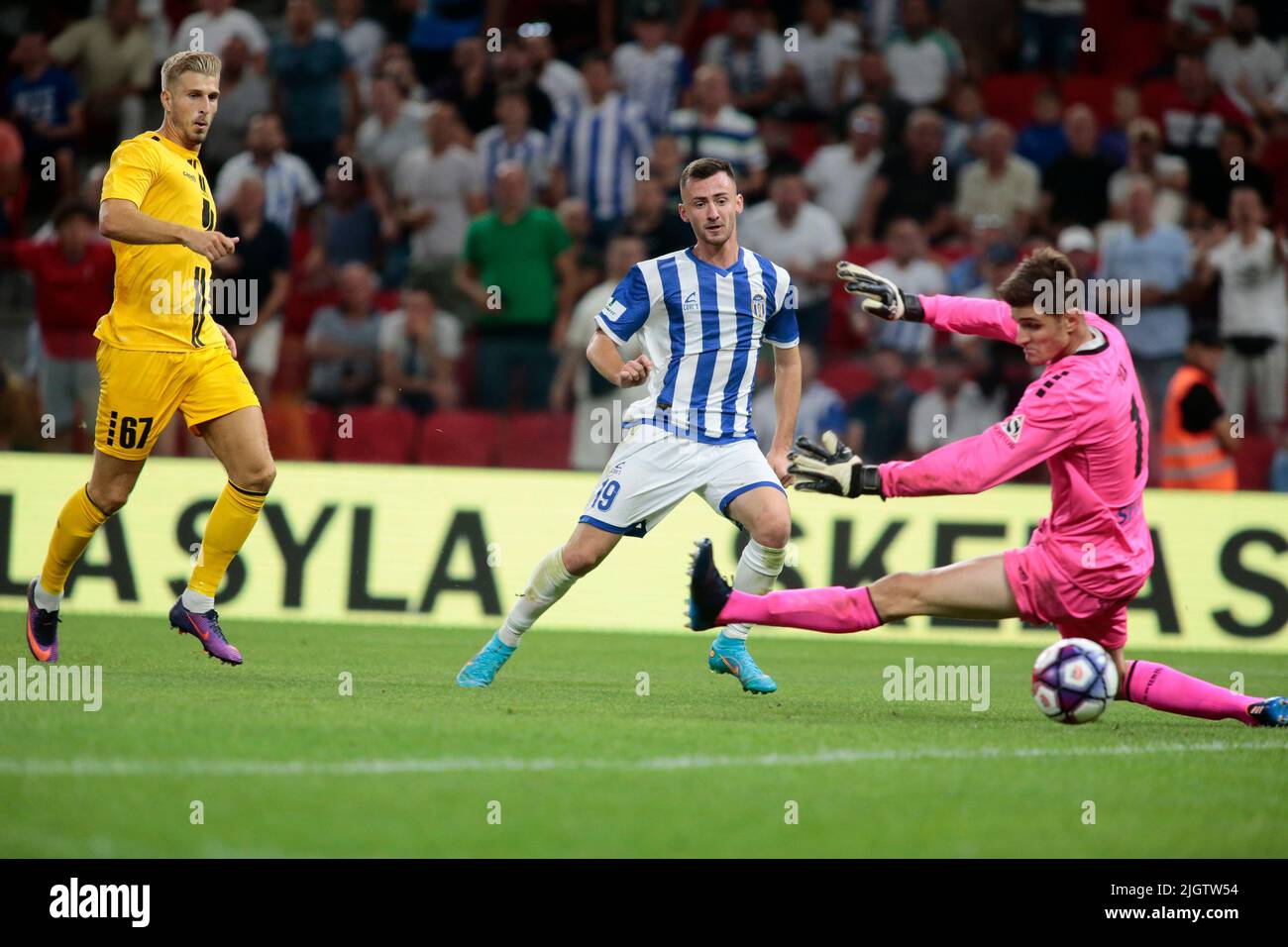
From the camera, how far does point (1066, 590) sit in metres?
6.87

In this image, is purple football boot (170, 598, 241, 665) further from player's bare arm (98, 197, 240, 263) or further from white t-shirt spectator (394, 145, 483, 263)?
white t-shirt spectator (394, 145, 483, 263)

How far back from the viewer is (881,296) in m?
7.31

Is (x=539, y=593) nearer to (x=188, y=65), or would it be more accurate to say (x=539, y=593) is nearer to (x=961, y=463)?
(x=961, y=463)

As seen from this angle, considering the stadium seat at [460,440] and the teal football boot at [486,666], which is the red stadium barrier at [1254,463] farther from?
the teal football boot at [486,666]

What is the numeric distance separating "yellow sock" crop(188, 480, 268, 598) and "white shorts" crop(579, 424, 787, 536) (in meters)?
1.65

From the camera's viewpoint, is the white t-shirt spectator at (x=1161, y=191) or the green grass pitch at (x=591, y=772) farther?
the white t-shirt spectator at (x=1161, y=191)

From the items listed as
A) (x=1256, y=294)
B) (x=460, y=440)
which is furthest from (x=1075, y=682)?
(x=1256, y=294)

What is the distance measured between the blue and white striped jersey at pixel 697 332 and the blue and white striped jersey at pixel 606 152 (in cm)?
699

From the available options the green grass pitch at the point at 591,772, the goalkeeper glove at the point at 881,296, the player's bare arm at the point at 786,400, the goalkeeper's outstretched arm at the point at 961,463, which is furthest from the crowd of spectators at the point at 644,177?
the goalkeeper's outstretched arm at the point at 961,463

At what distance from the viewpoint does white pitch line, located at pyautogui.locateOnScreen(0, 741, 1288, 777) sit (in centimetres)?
533

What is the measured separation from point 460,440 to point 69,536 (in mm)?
5473

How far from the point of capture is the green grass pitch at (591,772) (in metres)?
4.68

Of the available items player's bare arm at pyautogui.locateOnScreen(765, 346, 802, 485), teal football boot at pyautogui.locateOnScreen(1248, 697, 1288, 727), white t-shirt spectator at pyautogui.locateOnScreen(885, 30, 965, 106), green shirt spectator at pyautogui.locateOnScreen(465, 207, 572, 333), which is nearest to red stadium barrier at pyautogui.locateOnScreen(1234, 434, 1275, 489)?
white t-shirt spectator at pyautogui.locateOnScreen(885, 30, 965, 106)

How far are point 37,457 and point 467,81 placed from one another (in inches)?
247
